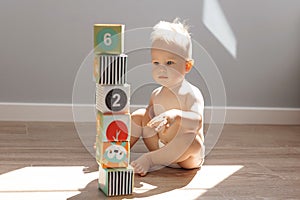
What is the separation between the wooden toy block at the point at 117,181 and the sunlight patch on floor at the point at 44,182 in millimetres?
90

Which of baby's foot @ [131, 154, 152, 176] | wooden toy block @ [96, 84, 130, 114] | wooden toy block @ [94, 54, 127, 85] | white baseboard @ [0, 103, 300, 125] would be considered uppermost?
wooden toy block @ [94, 54, 127, 85]

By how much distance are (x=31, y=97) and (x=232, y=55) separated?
91 cm

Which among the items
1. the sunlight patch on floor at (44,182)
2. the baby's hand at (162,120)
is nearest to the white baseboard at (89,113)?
the sunlight patch on floor at (44,182)

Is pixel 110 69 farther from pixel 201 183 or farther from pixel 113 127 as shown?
pixel 201 183

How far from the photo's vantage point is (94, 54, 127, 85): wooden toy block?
1.35 m

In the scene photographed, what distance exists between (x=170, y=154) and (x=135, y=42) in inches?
26.8

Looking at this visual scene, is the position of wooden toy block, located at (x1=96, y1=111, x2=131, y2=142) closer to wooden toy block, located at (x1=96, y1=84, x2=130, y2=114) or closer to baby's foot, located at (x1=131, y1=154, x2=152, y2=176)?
wooden toy block, located at (x1=96, y1=84, x2=130, y2=114)

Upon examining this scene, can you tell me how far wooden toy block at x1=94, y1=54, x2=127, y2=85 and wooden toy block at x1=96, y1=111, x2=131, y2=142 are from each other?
0.09 m

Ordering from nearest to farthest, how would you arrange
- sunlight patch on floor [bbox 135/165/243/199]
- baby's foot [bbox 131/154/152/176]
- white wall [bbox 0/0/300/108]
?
1. sunlight patch on floor [bbox 135/165/243/199]
2. baby's foot [bbox 131/154/152/176]
3. white wall [bbox 0/0/300/108]

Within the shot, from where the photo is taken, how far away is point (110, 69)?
136cm

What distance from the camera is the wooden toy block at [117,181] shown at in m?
1.40

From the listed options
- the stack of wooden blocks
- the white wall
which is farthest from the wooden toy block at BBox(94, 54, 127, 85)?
the white wall

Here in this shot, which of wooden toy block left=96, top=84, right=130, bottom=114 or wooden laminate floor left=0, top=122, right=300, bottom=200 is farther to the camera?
wooden laminate floor left=0, top=122, right=300, bottom=200

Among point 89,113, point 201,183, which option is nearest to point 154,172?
point 201,183
